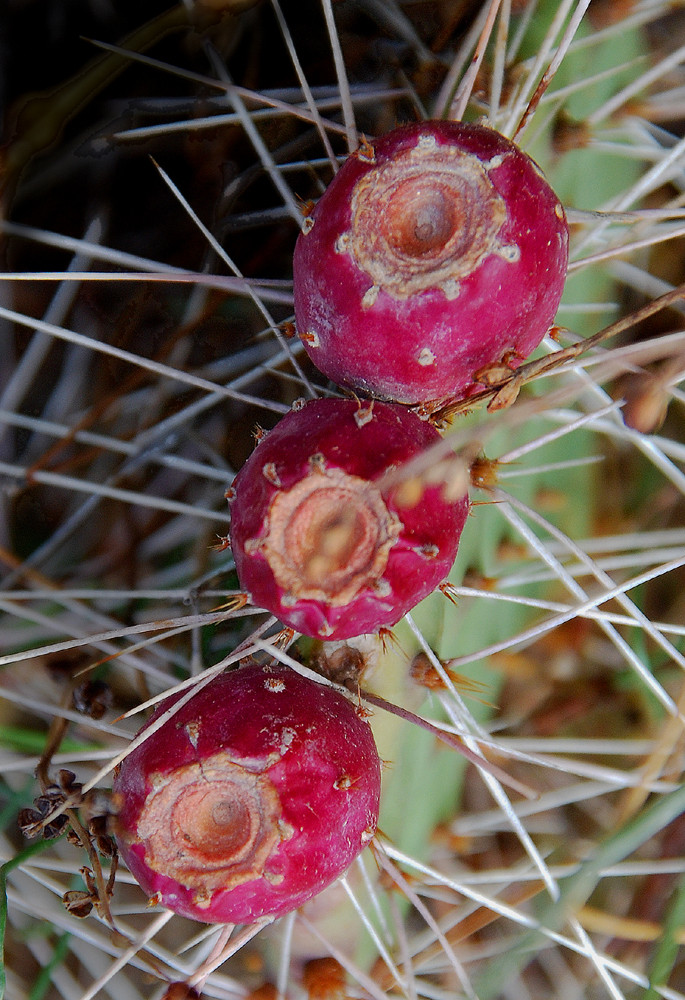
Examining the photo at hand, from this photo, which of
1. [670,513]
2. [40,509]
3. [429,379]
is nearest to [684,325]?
[670,513]

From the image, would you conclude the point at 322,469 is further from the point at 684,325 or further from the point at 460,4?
the point at 684,325

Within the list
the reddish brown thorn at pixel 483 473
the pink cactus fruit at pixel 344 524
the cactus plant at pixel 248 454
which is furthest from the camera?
the cactus plant at pixel 248 454

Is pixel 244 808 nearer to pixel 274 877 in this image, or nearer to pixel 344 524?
pixel 274 877

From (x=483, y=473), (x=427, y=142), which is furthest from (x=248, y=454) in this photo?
(x=427, y=142)

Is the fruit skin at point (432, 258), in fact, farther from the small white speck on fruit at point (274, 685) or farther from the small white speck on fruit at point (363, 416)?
the small white speck on fruit at point (274, 685)

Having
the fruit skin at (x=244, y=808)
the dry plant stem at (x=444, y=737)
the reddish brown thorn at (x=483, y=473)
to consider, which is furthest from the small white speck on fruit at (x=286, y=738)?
the reddish brown thorn at (x=483, y=473)

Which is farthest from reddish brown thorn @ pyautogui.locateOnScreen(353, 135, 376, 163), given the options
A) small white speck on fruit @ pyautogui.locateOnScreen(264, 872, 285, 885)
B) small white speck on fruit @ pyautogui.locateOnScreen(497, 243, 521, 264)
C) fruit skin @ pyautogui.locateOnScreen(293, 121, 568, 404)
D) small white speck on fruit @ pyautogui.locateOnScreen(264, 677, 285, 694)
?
small white speck on fruit @ pyautogui.locateOnScreen(264, 872, 285, 885)
